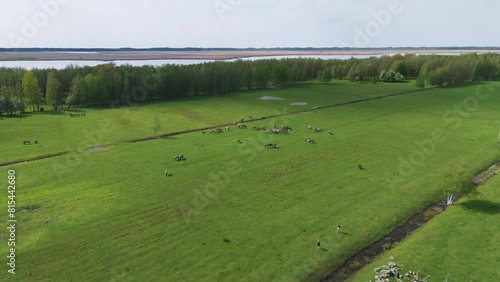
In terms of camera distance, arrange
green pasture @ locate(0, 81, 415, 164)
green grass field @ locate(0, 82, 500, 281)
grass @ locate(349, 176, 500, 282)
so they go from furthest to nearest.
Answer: green pasture @ locate(0, 81, 415, 164)
green grass field @ locate(0, 82, 500, 281)
grass @ locate(349, 176, 500, 282)

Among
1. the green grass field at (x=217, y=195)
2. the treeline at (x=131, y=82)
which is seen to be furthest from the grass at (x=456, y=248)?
the treeline at (x=131, y=82)

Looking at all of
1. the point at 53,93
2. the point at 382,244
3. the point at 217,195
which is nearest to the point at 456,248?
the point at 382,244

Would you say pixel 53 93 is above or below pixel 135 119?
above

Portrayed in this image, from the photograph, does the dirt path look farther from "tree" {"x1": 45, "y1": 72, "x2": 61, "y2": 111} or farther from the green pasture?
"tree" {"x1": 45, "y1": 72, "x2": 61, "y2": 111}

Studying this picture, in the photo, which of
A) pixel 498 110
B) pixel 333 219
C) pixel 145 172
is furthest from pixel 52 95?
pixel 498 110

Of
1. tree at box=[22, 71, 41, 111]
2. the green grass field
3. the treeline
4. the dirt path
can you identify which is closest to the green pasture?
the green grass field

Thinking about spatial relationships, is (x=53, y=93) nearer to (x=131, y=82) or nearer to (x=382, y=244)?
(x=131, y=82)
